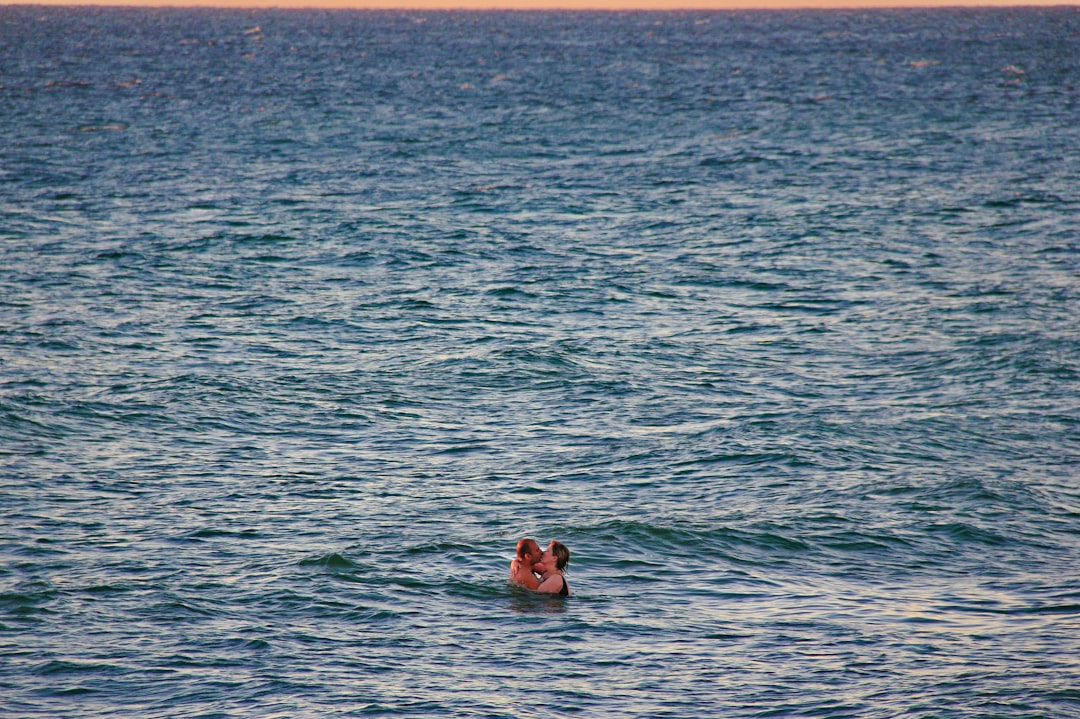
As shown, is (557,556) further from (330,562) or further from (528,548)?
(330,562)

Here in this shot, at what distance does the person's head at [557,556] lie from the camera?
16.5 m

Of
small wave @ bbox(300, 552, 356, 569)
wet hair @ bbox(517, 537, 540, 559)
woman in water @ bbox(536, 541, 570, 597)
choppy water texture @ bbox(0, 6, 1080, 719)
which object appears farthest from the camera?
small wave @ bbox(300, 552, 356, 569)

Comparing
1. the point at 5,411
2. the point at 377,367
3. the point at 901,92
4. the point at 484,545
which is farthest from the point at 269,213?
the point at 901,92

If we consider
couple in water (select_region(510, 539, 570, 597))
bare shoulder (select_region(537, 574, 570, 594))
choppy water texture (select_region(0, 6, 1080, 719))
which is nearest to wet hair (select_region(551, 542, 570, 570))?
couple in water (select_region(510, 539, 570, 597))

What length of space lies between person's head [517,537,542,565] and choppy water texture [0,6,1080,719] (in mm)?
699

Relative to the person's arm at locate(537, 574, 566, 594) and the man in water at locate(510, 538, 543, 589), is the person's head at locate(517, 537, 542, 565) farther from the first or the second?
the person's arm at locate(537, 574, 566, 594)

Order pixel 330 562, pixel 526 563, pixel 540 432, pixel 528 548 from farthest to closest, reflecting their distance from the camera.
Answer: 1. pixel 540 432
2. pixel 330 562
3. pixel 526 563
4. pixel 528 548

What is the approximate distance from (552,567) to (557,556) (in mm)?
193

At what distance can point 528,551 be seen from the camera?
16.5 m

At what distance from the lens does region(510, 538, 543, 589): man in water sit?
54.0 ft

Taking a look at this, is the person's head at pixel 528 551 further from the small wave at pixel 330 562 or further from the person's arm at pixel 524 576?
the small wave at pixel 330 562

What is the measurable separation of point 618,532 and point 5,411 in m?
13.1

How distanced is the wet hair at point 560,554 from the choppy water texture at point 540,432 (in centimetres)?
56

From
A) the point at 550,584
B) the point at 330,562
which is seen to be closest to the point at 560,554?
the point at 550,584
